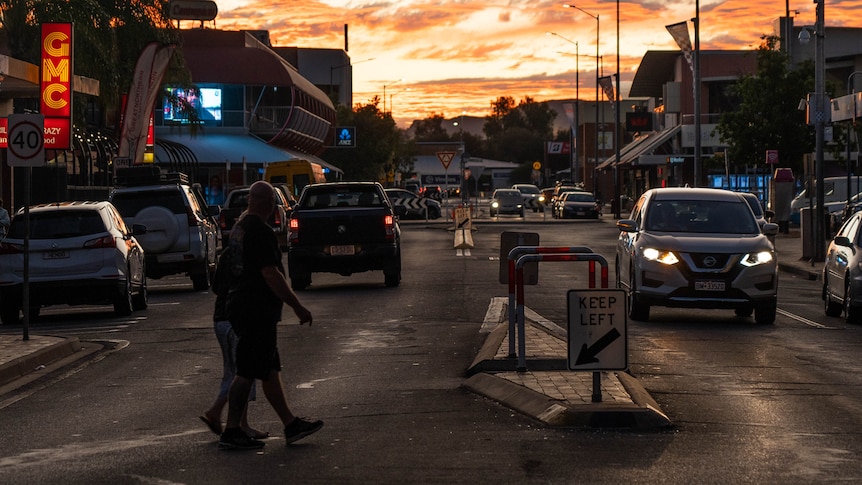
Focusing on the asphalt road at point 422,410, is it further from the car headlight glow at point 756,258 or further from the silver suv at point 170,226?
the silver suv at point 170,226

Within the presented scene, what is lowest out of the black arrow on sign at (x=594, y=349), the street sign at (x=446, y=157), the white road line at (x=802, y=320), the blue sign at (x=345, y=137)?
the white road line at (x=802, y=320)

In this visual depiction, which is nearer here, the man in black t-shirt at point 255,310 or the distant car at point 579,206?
the man in black t-shirt at point 255,310

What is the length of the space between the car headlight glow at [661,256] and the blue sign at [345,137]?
89.5 m

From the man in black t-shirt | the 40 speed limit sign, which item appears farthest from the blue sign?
the man in black t-shirt

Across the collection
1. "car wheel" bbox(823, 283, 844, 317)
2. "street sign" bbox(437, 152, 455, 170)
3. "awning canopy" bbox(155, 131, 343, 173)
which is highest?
"awning canopy" bbox(155, 131, 343, 173)

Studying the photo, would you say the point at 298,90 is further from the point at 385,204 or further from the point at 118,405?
the point at 118,405

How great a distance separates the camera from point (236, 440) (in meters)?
9.70

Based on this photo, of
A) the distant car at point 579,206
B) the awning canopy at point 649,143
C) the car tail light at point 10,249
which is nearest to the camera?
the car tail light at point 10,249

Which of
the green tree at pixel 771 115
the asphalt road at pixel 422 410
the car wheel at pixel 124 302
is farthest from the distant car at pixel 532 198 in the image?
the asphalt road at pixel 422 410

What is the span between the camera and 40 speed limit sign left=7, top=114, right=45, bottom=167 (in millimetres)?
17844

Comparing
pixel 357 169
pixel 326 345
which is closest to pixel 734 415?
pixel 326 345

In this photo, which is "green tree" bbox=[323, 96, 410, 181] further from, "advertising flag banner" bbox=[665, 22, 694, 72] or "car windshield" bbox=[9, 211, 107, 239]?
"car windshield" bbox=[9, 211, 107, 239]

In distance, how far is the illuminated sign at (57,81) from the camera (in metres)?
32.5

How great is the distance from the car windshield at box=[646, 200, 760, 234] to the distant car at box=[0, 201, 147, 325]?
7.70m
